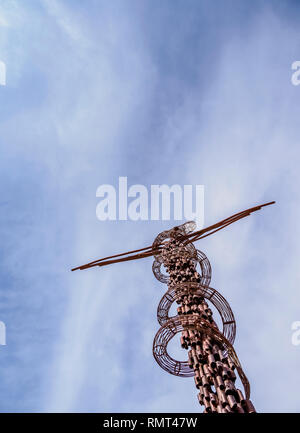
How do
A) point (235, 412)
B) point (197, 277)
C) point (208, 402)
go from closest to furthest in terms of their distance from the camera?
point (235, 412)
point (208, 402)
point (197, 277)

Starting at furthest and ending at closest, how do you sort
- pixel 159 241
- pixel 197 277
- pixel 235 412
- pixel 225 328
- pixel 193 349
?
pixel 159 241, pixel 197 277, pixel 225 328, pixel 193 349, pixel 235 412

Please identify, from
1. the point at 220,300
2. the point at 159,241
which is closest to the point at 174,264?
the point at 220,300

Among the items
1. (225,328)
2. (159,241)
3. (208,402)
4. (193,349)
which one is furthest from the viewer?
(159,241)

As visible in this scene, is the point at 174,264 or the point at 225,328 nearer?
the point at 225,328
